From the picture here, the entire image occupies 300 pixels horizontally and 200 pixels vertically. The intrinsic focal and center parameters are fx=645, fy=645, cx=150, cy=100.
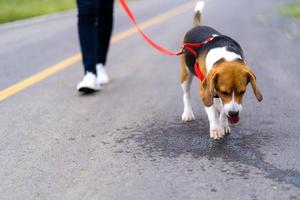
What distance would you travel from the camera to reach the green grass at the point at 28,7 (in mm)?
15898

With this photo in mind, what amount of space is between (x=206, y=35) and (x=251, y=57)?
349 centimetres

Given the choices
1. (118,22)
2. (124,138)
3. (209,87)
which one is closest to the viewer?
(209,87)

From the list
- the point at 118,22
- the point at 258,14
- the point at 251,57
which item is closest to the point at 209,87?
the point at 251,57

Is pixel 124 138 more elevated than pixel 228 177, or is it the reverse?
pixel 228 177

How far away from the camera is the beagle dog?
467 cm

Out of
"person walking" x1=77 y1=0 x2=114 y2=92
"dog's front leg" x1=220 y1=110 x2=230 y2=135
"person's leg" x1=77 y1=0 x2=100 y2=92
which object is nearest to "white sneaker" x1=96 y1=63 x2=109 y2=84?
"person walking" x1=77 y1=0 x2=114 y2=92

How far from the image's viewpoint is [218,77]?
185 inches

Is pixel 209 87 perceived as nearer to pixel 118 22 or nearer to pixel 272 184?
pixel 272 184

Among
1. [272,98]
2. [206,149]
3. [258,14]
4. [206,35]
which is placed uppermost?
[206,35]

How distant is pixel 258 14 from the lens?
1543cm

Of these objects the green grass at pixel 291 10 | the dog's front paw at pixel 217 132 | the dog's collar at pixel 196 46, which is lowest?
the green grass at pixel 291 10

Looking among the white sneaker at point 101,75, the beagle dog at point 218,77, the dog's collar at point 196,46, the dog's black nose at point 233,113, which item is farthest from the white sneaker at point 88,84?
the dog's black nose at point 233,113

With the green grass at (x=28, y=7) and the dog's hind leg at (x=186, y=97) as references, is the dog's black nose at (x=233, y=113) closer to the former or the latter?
the dog's hind leg at (x=186, y=97)

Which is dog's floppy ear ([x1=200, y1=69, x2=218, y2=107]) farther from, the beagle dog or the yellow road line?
the yellow road line
